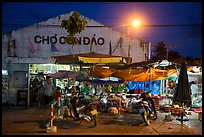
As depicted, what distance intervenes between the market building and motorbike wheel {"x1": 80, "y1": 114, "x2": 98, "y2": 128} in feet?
23.5

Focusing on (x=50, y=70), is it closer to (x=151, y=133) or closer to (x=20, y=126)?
(x=20, y=126)

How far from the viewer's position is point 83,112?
36.6ft

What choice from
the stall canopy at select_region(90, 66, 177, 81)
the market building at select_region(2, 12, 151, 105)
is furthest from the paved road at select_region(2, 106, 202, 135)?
the market building at select_region(2, 12, 151, 105)

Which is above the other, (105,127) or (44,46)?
(44,46)

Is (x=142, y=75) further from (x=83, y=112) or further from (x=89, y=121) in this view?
(x=89, y=121)

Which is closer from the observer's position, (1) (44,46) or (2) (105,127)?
(2) (105,127)

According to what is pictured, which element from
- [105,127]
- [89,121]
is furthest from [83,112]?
[105,127]

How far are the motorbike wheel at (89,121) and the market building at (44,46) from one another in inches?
282

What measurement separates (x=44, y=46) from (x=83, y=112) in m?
8.15

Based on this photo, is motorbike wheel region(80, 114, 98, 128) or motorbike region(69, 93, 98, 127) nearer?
motorbike wheel region(80, 114, 98, 128)

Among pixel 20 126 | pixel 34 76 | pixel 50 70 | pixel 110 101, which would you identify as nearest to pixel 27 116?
pixel 20 126

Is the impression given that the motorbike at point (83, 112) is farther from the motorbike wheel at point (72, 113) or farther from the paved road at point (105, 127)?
the paved road at point (105, 127)

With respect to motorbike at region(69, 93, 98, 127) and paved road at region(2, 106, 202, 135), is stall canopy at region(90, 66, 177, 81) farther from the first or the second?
motorbike at region(69, 93, 98, 127)

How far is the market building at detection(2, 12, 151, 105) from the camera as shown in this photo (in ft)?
56.9
